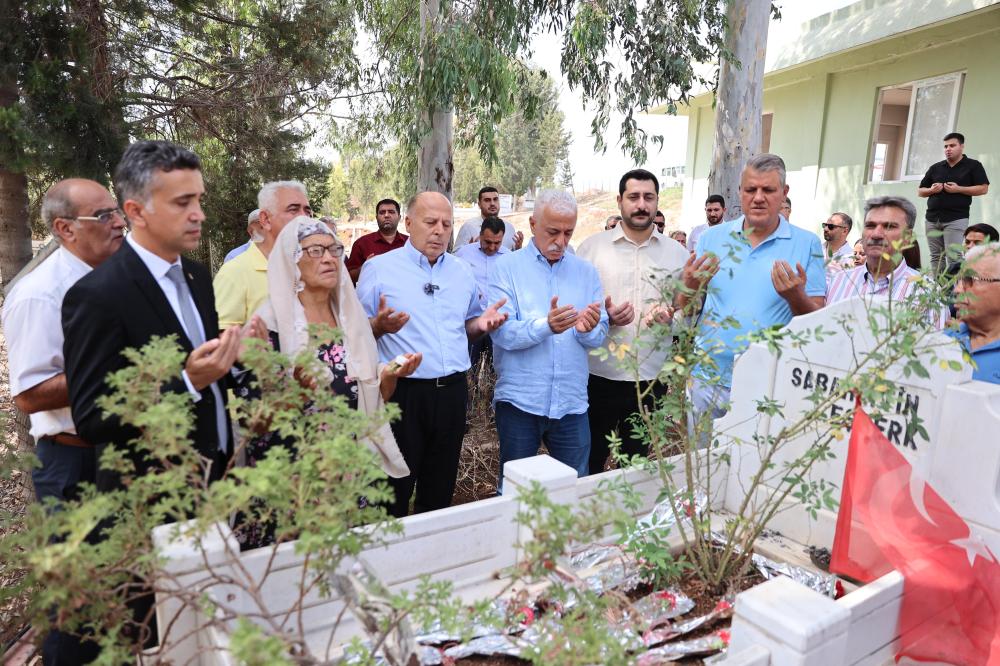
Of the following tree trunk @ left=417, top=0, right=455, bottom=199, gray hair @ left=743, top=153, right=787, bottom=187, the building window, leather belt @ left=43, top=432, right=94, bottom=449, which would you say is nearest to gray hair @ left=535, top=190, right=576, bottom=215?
gray hair @ left=743, top=153, right=787, bottom=187

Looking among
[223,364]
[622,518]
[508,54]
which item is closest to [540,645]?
[622,518]

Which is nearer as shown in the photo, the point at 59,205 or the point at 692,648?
the point at 692,648

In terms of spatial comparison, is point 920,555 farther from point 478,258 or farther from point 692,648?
point 478,258

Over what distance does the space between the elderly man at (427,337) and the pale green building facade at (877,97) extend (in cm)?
440

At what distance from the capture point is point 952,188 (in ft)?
22.5

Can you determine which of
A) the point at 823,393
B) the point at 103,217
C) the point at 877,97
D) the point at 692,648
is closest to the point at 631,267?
the point at 823,393

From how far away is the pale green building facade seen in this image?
8.17 meters

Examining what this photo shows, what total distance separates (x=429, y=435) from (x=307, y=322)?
1025 mm

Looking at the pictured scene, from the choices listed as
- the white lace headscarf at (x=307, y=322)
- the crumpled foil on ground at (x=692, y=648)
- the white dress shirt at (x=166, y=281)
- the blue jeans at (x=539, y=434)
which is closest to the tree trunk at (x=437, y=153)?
the blue jeans at (x=539, y=434)

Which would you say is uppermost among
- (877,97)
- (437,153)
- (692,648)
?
(877,97)

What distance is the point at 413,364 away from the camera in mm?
2674

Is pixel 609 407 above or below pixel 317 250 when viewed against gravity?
below

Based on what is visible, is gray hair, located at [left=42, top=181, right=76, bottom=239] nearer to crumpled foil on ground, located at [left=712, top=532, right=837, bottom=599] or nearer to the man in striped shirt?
crumpled foil on ground, located at [left=712, top=532, right=837, bottom=599]

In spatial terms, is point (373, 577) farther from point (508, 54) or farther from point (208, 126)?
point (508, 54)
